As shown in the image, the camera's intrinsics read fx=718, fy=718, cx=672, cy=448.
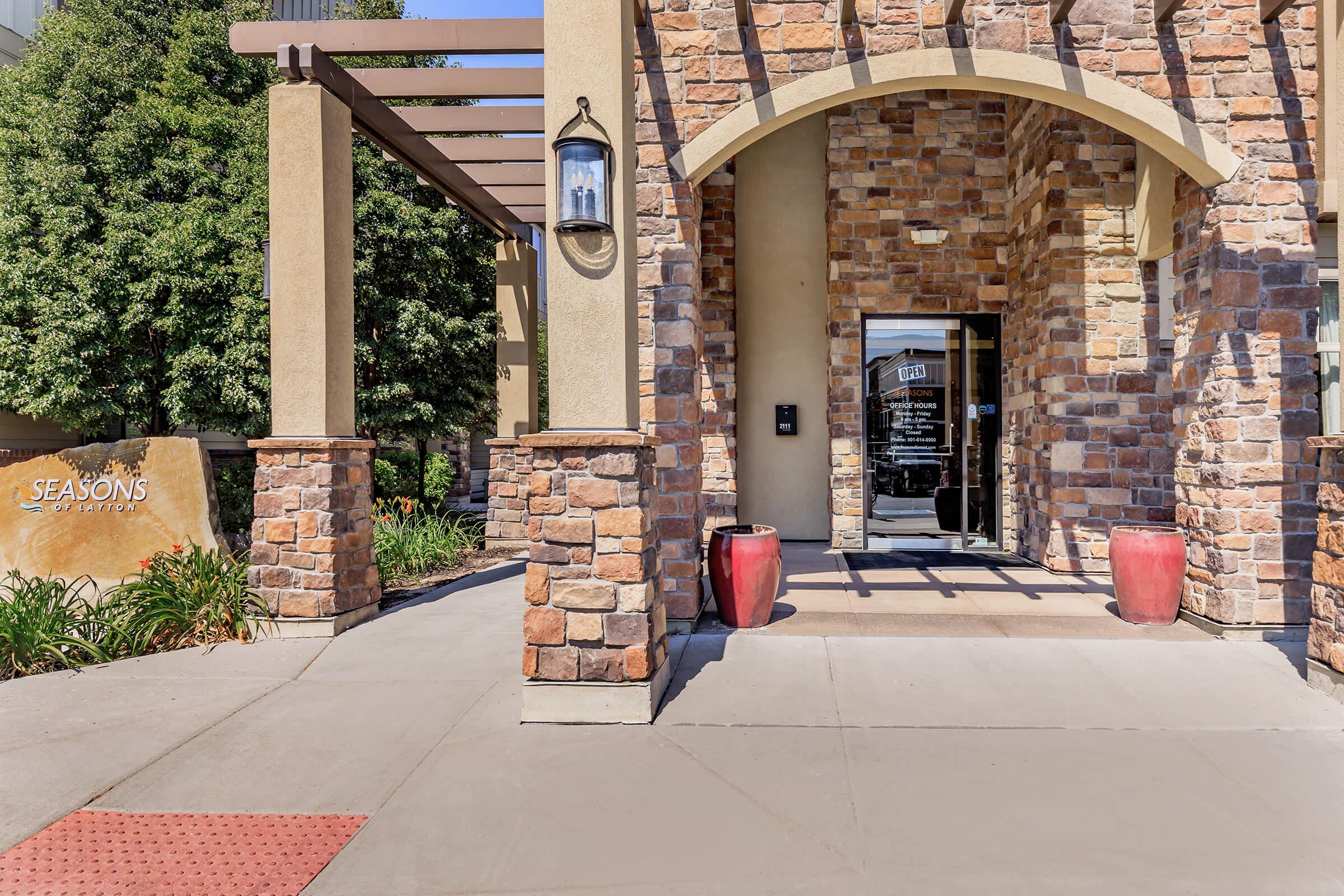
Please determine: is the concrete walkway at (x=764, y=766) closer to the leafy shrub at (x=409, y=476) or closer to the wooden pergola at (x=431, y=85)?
the wooden pergola at (x=431, y=85)

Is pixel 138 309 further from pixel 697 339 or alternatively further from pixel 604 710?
pixel 604 710

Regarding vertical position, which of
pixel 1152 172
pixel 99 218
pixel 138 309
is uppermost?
pixel 99 218

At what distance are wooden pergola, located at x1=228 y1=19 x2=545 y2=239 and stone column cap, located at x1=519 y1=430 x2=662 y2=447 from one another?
363 centimetres

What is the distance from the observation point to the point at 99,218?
942 cm

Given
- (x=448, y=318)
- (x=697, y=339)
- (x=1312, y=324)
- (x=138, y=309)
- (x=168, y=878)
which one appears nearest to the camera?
(x=168, y=878)

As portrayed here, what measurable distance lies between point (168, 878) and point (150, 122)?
35.2ft

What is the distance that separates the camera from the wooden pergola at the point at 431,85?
547cm

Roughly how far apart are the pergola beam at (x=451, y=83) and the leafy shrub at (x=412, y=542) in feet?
13.5

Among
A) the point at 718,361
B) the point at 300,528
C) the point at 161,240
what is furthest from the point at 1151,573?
the point at 161,240

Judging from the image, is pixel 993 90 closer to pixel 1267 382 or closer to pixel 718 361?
pixel 1267 382

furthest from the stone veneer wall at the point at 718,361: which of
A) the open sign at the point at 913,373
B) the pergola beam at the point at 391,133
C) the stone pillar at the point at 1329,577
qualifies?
the stone pillar at the point at 1329,577

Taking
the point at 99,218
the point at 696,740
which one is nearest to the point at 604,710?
the point at 696,740

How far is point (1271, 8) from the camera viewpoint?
4641mm

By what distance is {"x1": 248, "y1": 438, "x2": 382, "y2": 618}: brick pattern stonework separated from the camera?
525cm
